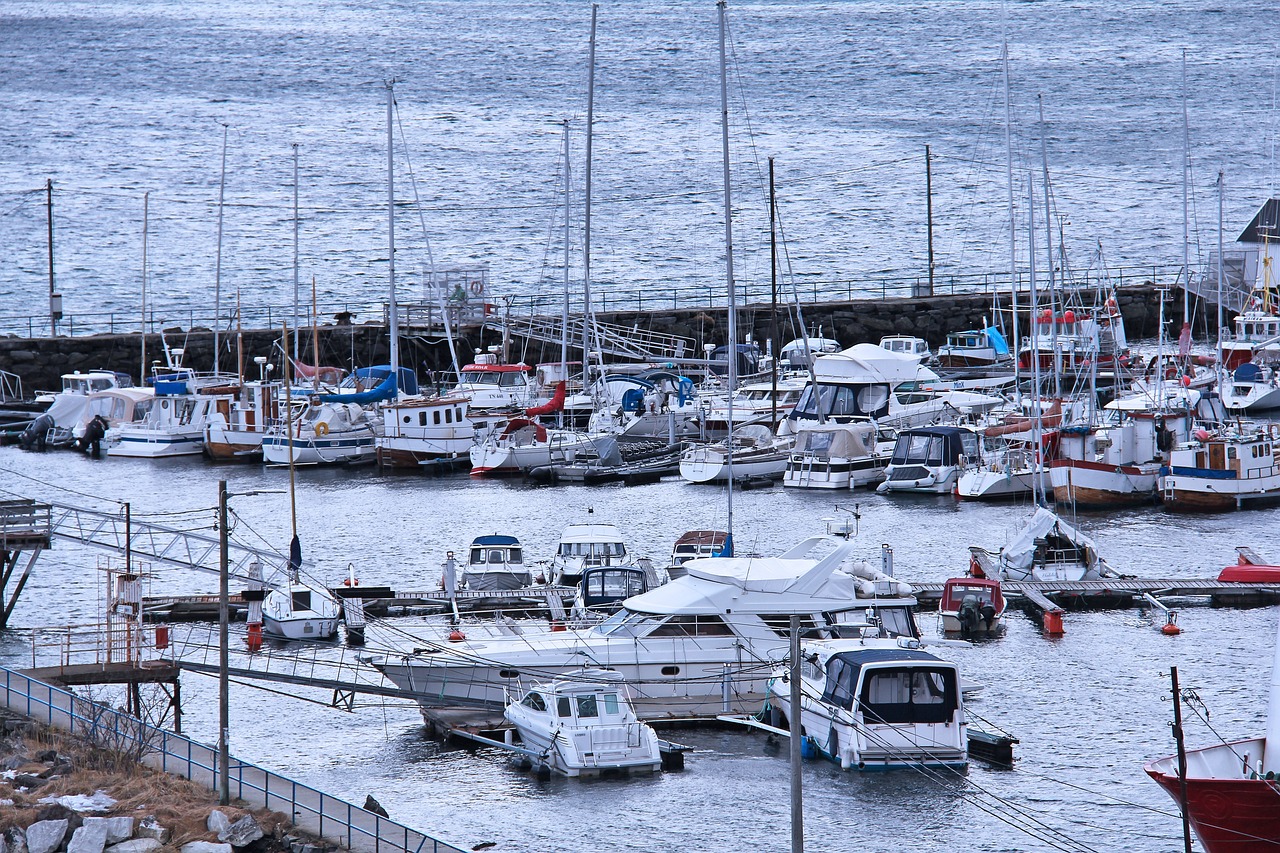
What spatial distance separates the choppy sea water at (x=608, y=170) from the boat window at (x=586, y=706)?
7632 cm

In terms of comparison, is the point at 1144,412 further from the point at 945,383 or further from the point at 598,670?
the point at 598,670

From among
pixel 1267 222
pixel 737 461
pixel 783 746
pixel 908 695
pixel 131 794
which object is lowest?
pixel 783 746

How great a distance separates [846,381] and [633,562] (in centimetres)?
2310

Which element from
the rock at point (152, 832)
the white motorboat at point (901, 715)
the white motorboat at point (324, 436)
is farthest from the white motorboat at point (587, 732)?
the white motorboat at point (324, 436)

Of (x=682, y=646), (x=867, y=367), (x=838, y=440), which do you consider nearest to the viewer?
(x=682, y=646)

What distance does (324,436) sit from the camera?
2311 inches

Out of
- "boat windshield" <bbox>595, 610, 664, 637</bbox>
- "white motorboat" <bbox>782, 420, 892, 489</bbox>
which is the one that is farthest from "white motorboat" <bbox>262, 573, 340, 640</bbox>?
"white motorboat" <bbox>782, 420, 892, 489</bbox>

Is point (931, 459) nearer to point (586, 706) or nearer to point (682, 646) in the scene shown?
point (682, 646)

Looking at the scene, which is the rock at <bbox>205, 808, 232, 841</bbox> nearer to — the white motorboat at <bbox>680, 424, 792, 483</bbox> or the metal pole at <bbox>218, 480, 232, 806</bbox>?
the metal pole at <bbox>218, 480, 232, 806</bbox>

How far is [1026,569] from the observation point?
3966cm

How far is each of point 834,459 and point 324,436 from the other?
1851 cm

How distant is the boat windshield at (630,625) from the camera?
29.6 meters

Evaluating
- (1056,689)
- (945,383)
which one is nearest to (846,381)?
(945,383)

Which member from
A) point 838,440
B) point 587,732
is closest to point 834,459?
point 838,440
